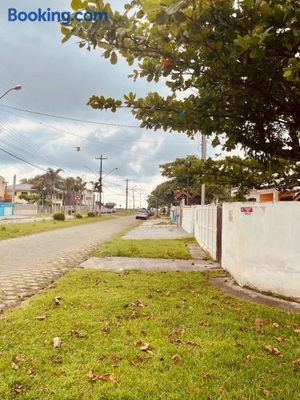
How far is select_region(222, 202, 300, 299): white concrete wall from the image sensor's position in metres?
7.29

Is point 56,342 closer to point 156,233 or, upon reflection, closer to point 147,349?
point 147,349

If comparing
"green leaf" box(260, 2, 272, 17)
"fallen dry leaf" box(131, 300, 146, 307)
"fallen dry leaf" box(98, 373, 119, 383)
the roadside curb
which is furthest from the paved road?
"green leaf" box(260, 2, 272, 17)

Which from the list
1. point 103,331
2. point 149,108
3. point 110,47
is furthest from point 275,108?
point 103,331

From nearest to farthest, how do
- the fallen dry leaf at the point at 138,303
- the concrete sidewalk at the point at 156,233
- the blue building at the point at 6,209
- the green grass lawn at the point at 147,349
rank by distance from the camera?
the green grass lawn at the point at 147,349, the fallen dry leaf at the point at 138,303, the concrete sidewalk at the point at 156,233, the blue building at the point at 6,209

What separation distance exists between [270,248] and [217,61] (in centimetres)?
479

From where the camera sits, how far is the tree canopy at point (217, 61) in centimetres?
314

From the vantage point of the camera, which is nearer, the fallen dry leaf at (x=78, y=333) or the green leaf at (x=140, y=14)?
the green leaf at (x=140, y=14)

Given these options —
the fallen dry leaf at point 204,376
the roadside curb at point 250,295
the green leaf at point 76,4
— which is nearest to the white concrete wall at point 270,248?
the roadside curb at point 250,295

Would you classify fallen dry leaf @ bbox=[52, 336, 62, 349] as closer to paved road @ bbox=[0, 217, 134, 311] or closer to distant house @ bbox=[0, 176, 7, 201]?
paved road @ bbox=[0, 217, 134, 311]

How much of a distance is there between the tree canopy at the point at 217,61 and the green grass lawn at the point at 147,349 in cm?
228

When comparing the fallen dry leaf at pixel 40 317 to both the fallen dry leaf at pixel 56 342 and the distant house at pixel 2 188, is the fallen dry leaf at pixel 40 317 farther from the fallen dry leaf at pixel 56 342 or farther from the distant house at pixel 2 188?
the distant house at pixel 2 188

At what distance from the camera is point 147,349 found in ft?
14.9

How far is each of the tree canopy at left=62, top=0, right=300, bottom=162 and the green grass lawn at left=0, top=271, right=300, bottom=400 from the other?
2.28 metres

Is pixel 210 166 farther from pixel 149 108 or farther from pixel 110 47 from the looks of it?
pixel 110 47
